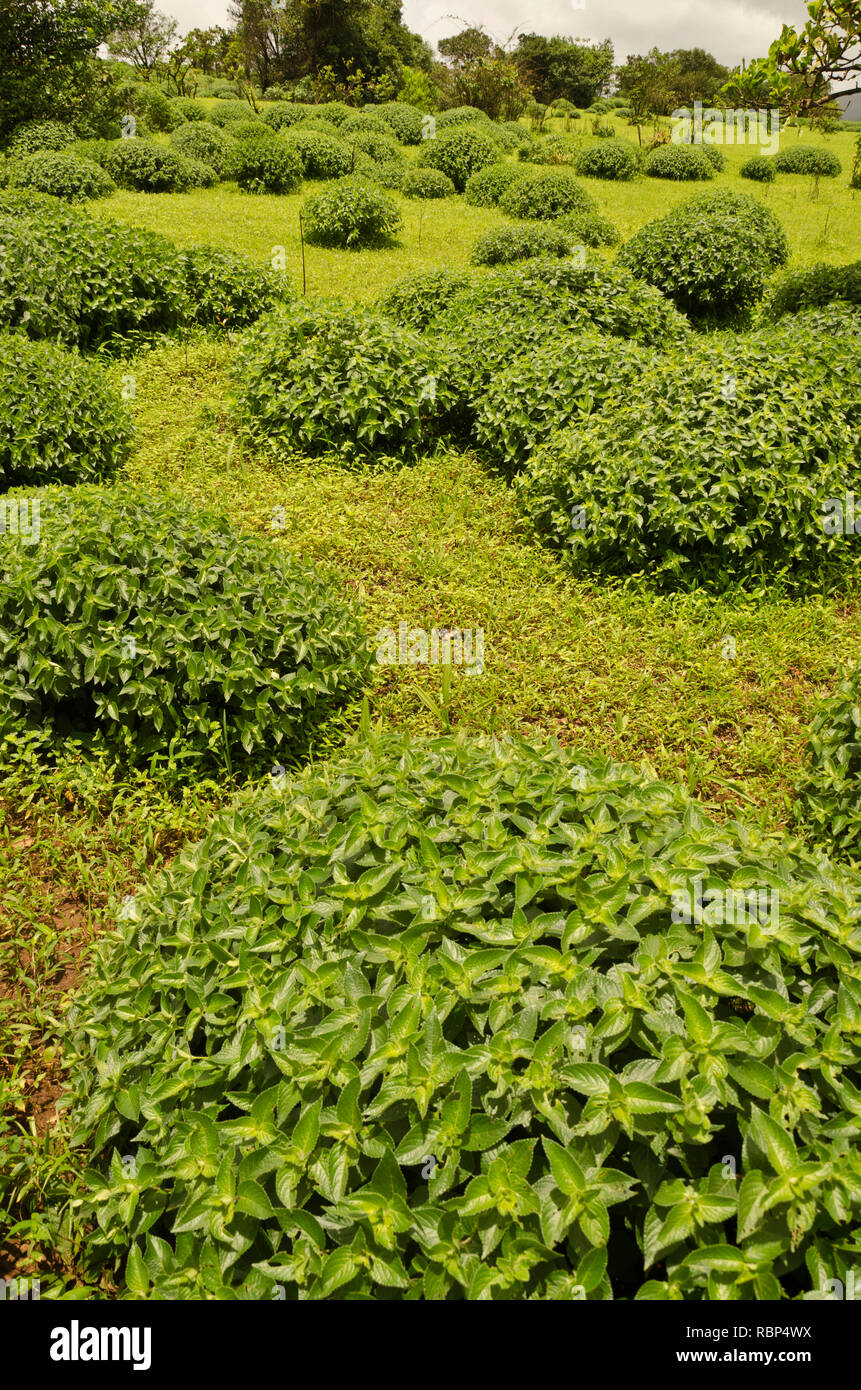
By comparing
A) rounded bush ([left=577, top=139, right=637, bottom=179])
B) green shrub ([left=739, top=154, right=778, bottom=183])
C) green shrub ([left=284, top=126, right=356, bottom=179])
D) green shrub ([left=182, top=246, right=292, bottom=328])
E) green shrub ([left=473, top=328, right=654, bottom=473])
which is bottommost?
green shrub ([left=473, top=328, right=654, bottom=473])

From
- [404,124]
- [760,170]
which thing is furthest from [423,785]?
[404,124]

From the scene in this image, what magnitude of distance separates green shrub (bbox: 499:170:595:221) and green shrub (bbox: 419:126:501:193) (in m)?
4.09

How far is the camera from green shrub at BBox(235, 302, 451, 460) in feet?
22.9

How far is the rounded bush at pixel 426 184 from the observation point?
61.5 ft

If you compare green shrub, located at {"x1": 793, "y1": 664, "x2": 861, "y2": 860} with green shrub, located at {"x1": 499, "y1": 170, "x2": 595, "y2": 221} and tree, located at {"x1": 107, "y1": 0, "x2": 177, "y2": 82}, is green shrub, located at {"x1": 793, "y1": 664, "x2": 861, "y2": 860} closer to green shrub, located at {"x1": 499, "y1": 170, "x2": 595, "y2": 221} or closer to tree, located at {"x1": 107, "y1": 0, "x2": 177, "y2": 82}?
green shrub, located at {"x1": 499, "y1": 170, "x2": 595, "y2": 221}

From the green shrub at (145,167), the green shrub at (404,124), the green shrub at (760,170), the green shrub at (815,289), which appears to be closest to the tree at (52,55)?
the green shrub at (145,167)

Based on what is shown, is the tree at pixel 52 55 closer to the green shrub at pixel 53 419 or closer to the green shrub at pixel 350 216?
the green shrub at pixel 350 216

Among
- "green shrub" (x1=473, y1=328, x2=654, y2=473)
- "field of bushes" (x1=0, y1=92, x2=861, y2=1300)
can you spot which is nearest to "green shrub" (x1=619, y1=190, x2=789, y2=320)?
"field of bushes" (x1=0, y1=92, x2=861, y2=1300)

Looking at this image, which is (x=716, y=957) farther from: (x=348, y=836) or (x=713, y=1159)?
(x=348, y=836)

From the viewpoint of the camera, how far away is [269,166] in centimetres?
1800

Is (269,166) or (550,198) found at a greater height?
(269,166)

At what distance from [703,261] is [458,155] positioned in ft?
38.6

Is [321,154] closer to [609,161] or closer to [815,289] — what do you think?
[609,161]

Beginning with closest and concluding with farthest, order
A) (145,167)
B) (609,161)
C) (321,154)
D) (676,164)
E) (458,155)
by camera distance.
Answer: (145,167)
(321,154)
(458,155)
(609,161)
(676,164)
